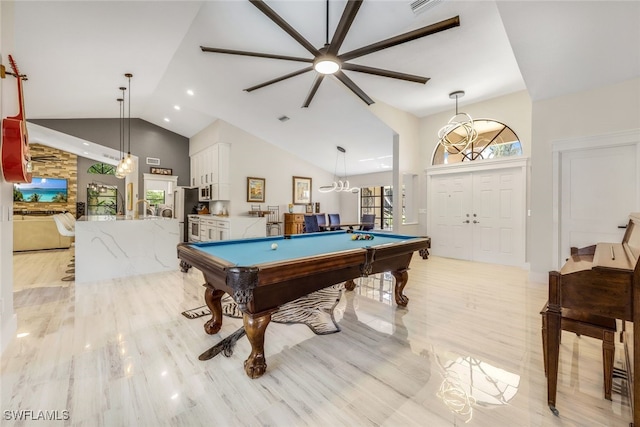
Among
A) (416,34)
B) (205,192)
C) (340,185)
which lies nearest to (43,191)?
(205,192)

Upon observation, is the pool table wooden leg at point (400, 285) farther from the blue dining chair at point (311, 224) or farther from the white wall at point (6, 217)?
the blue dining chair at point (311, 224)

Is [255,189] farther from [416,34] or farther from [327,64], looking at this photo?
[416,34]

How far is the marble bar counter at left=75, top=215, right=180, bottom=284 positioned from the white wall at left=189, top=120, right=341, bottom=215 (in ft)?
8.61

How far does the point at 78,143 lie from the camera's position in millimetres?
7352

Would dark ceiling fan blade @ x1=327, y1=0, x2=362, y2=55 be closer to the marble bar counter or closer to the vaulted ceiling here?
the vaulted ceiling

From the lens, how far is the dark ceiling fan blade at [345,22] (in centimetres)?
197

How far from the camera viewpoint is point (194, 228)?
7.83 metres

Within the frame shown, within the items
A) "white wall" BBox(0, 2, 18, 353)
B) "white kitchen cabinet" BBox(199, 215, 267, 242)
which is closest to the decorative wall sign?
"white kitchen cabinet" BBox(199, 215, 267, 242)

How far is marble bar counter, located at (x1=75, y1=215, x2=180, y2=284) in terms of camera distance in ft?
13.5

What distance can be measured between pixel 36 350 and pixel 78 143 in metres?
7.46

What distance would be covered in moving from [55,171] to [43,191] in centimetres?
77

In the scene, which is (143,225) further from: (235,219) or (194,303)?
(194,303)

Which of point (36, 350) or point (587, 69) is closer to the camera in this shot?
point (36, 350)

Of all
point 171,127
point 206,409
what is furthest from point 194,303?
point 171,127
